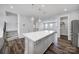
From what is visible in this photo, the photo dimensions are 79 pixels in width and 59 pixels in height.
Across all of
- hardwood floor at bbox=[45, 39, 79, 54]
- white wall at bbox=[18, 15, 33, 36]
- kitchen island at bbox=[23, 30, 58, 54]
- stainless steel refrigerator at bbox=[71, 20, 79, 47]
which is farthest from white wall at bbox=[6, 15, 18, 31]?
stainless steel refrigerator at bbox=[71, 20, 79, 47]

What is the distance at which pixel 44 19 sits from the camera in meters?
1.40

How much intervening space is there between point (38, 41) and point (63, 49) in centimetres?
50

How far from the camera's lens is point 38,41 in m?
1.31

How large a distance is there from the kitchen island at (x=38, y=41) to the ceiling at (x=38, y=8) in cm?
39

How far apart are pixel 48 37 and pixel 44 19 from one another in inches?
16.9

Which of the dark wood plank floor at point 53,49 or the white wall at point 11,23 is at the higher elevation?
the white wall at point 11,23

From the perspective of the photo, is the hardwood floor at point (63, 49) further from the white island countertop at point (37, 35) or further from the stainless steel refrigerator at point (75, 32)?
the white island countertop at point (37, 35)

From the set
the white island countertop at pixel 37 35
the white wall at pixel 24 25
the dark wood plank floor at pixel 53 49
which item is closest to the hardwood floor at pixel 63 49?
the dark wood plank floor at pixel 53 49

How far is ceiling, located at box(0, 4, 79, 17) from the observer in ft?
4.18

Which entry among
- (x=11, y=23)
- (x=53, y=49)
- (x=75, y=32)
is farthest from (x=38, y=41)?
(x=75, y=32)

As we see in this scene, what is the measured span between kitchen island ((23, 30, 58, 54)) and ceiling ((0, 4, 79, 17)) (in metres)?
0.39

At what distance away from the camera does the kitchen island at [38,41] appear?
4.18 ft

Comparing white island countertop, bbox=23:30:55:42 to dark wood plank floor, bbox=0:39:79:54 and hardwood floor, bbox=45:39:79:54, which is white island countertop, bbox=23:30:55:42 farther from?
hardwood floor, bbox=45:39:79:54
